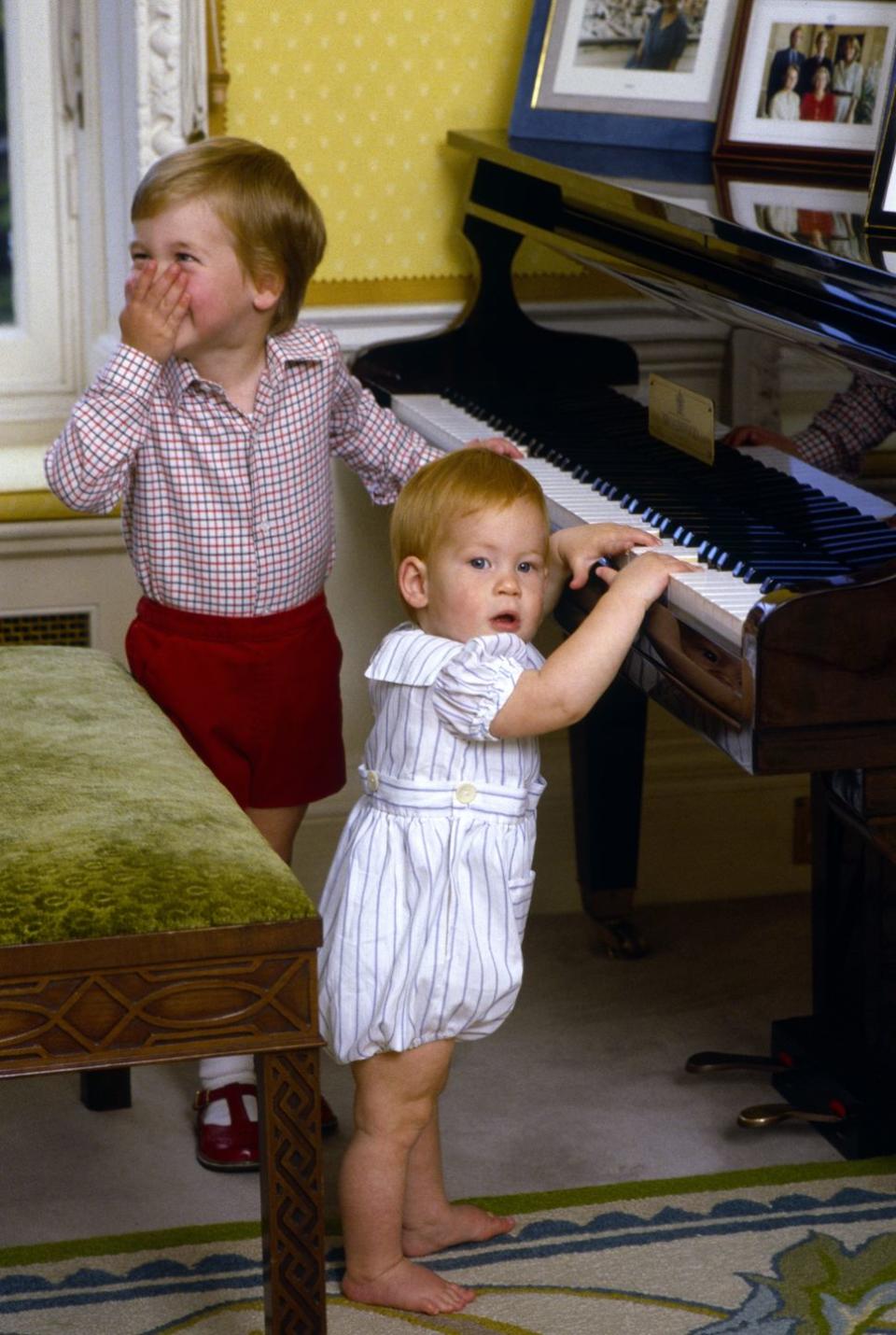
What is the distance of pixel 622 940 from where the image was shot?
309 cm

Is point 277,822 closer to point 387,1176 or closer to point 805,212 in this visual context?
point 387,1176

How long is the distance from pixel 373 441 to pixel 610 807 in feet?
2.48

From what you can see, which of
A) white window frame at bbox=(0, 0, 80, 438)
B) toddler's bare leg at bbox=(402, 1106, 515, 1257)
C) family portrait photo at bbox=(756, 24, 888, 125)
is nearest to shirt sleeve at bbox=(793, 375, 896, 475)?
family portrait photo at bbox=(756, 24, 888, 125)

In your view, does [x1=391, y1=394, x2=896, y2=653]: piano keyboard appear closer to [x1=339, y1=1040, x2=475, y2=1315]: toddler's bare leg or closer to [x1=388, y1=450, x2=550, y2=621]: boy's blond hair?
[x1=388, y1=450, x2=550, y2=621]: boy's blond hair

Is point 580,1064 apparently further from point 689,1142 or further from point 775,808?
point 775,808

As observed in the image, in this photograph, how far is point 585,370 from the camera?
2814 millimetres

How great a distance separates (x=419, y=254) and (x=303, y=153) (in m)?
0.24

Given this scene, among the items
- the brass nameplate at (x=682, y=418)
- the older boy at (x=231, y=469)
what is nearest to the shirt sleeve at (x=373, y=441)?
the older boy at (x=231, y=469)

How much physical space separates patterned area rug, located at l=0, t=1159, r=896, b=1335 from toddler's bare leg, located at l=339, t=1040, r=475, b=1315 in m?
0.02

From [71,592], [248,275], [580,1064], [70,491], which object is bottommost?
[580,1064]

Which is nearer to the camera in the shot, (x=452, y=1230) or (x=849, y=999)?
(x=452, y=1230)

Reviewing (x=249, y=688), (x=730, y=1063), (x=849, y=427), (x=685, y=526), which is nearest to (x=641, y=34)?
(x=849, y=427)

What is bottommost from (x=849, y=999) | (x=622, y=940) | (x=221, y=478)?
(x=622, y=940)

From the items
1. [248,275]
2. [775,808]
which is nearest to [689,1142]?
[775,808]
